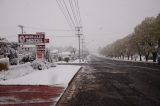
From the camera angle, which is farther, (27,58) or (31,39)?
(27,58)

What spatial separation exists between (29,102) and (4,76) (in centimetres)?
867

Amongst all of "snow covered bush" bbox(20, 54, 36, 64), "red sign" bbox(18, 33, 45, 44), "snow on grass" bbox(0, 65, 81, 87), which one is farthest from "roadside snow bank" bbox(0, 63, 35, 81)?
"snow covered bush" bbox(20, 54, 36, 64)

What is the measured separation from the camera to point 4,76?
16.0m

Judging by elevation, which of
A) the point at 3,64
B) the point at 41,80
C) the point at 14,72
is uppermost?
the point at 3,64

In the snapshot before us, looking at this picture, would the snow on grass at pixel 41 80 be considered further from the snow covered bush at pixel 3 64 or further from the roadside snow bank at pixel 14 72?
the snow covered bush at pixel 3 64

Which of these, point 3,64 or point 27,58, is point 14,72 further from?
point 27,58

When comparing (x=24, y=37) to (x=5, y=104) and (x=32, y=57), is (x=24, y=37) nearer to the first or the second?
(x=32, y=57)

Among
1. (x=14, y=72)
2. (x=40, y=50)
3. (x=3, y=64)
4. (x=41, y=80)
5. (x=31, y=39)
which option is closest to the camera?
(x=41, y=80)

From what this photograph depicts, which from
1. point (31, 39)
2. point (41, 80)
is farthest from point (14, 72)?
point (31, 39)

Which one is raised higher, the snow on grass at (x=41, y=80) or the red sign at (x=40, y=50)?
the red sign at (x=40, y=50)

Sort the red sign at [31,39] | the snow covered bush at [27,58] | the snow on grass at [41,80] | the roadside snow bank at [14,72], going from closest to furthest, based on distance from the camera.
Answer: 1. the snow on grass at [41,80]
2. the roadside snow bank at [14,72]
3. the red sign at [31,39]
4. the snow covered bush at [27,58]

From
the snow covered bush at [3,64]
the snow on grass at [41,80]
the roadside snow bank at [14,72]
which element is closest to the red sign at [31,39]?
the roadside snow bank at [14,72]

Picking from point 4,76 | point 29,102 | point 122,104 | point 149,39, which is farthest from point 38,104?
point 149,39

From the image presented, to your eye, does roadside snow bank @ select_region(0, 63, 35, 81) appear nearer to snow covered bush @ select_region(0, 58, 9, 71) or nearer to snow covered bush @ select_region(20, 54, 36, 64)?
snow covered bush @ select_region(0, 58, 9, 71)
